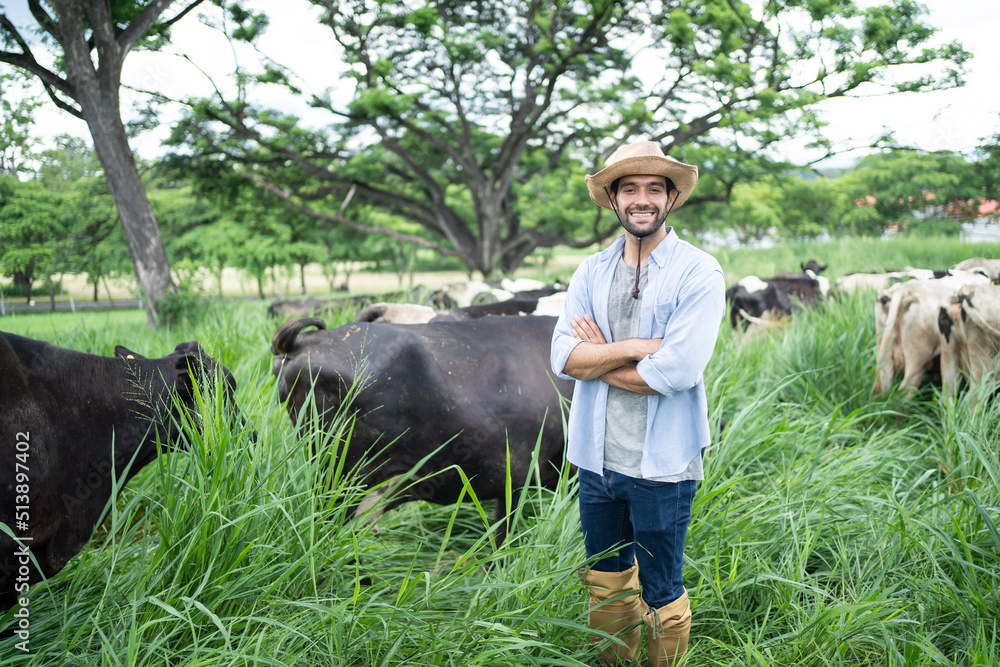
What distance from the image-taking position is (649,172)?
199 cm

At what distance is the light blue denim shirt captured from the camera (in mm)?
1835

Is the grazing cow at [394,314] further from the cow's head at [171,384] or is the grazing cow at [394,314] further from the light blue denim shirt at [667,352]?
the light blue denim shirt at [667,352]

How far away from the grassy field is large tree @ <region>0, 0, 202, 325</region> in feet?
20.6

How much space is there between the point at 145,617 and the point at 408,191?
73.9 feet

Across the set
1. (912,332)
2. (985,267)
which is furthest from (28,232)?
(985,267)

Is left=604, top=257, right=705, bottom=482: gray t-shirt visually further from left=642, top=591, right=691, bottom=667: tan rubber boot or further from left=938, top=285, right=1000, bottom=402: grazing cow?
left=938, top=285, right=1000, bottom=402: grazing cow

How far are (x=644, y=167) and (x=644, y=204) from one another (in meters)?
0.13

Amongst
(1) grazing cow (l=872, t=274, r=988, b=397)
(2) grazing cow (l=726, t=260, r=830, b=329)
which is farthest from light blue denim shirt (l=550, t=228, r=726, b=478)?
(2) grazing cow (l=726, t=260, r=830, b=329)

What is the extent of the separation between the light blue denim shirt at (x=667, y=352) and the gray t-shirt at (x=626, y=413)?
0.03 metres

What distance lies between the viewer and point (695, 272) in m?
1.92

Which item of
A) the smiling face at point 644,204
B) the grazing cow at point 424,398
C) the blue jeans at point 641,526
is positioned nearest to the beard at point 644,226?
the smiling face at point 644,204

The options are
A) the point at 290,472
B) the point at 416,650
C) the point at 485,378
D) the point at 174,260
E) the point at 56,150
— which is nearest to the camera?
the point at 416,650

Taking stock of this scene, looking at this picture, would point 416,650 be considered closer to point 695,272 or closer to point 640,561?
point 640,561

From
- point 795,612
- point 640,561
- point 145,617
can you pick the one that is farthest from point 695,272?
point 145,617
